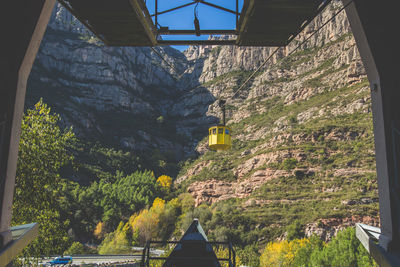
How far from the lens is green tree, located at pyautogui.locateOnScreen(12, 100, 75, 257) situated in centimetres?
866

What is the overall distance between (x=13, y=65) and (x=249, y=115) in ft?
247

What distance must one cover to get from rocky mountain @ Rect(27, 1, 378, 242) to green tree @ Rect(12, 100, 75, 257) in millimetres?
18265

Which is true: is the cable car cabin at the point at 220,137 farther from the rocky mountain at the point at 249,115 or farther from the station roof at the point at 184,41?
Result: the rocky mountain at the point at 249,115

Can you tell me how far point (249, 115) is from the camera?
76.6m

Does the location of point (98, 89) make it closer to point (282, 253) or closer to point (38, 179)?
point (282, 253)

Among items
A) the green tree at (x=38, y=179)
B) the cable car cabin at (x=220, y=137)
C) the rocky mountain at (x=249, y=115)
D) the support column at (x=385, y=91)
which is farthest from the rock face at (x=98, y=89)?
the support column at (x=385, y=91)

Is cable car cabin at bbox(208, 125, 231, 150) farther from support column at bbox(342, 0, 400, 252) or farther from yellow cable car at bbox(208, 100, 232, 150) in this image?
support column at bbox(342, 0, 400, 252)

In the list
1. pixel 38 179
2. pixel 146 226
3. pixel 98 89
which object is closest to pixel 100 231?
pixel 146 226

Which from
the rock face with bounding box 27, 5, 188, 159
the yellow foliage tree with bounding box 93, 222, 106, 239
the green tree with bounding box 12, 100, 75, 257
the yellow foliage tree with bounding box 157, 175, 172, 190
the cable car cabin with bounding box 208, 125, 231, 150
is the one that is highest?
the rock face with bounding box 27, 5, 188, 159

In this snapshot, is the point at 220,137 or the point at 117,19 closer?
the point at 117,19

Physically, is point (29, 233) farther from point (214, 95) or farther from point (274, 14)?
point (214, 95)

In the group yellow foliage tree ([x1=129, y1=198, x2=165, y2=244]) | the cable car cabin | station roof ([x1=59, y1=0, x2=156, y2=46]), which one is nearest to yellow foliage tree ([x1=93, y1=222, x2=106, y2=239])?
yellow foliage tree ([x1=129, y1=198, x2=165, y2=244])

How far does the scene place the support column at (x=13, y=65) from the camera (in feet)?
10.3

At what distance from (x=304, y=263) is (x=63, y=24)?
108 meters
